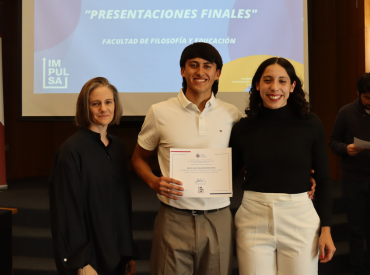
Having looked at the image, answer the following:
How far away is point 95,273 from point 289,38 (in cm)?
336

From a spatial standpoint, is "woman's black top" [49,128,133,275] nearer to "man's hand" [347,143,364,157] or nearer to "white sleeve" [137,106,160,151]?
"white sleeve" [137,106,160,151]

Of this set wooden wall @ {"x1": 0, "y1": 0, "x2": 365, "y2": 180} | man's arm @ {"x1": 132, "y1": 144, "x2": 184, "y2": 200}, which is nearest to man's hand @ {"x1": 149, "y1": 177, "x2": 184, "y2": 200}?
man's arm @ {"x1": 132, "y1": 144, "x2": 184, "y2": 200}

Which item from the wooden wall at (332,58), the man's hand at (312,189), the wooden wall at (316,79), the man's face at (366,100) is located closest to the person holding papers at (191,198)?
the man's hand at (312,189)

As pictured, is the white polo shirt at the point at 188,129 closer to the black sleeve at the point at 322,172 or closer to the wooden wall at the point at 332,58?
the black sleeve at the point at 322,172

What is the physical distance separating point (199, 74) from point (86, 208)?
810 millimetres

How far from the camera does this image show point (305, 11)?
12.5 ft

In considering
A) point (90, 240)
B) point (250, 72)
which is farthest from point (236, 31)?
point (90, 240)

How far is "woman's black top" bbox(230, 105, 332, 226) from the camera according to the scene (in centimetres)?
150

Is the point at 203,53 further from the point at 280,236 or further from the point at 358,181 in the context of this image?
the point at 358,181

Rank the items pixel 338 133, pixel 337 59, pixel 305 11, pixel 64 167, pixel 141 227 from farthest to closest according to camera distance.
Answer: pixel 337 59, pixel 305 11, pixel 141 227, pixel 338 133, pixel 64 167

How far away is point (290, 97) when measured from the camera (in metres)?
1.61

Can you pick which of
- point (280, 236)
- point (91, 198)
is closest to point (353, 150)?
Result: point (280, 236)

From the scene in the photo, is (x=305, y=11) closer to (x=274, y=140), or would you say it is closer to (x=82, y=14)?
(x=82, y=14)

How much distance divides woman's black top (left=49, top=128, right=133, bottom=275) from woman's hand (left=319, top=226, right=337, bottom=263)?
0.89 meters
